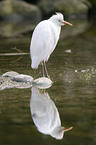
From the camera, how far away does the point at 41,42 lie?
6.02 meters

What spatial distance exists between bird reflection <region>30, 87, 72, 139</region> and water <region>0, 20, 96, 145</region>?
0.05 metres

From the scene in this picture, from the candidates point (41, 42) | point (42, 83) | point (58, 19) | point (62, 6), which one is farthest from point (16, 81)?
point (62, 6)

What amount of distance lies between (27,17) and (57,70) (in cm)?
1530

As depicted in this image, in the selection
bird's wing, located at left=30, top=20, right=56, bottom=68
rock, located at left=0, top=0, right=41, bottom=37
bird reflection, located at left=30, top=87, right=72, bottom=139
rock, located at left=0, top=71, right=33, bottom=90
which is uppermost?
bird's wing, located at left=30, top=20, right=56, bottom=68

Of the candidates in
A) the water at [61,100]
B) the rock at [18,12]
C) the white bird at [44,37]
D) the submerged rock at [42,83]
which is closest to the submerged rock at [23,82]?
the submerged rock at [42,83]

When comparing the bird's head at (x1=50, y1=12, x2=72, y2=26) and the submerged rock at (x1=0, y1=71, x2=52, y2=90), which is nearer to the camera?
the submerged rock at (x1=0, y1=71, x2=52, y2=90)

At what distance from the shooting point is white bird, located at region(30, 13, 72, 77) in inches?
235

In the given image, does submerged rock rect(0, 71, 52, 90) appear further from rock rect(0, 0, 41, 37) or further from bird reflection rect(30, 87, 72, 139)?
rock rect(0, 0, 41, 37)

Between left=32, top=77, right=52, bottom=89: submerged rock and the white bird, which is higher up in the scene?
the white bird

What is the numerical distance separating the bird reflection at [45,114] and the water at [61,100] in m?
0.05

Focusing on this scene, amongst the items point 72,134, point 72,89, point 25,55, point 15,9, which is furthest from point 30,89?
point 15,9

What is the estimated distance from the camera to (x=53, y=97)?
16.4 ft

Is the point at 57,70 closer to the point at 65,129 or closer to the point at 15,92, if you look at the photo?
the point at 15,92

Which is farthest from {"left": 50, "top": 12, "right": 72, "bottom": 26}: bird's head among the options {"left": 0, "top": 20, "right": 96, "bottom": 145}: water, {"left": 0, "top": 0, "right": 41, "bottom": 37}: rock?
{"left": 0, "top": 0, "right": 41, "bottom": 37}: rock
